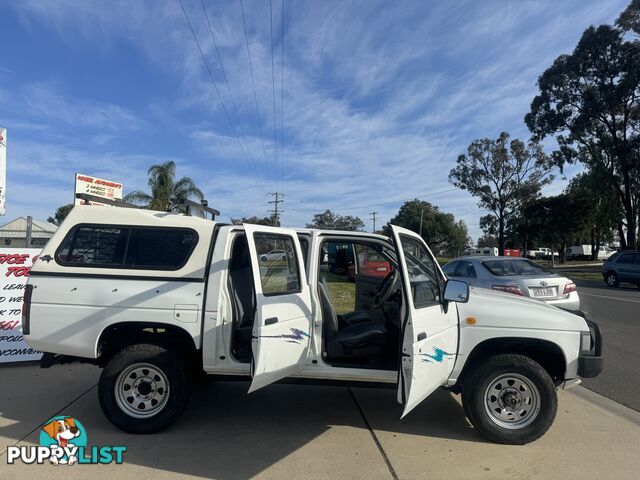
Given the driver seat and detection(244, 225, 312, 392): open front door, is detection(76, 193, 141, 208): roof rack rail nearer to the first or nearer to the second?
detection(244, 225, 312, 392): open front door

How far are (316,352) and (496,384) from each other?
65.4 inches

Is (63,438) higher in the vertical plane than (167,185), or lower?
lower

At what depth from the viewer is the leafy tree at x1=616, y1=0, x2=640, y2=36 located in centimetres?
2559

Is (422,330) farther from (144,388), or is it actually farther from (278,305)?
(144,388)

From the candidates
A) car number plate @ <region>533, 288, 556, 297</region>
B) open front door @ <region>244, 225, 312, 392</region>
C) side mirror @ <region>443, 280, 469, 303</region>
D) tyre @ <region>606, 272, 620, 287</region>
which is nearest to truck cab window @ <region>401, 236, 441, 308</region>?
side mirror @ <region>443, 280, 469, 303</region>

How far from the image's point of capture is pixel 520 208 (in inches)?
1845

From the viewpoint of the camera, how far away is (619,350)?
7.77m

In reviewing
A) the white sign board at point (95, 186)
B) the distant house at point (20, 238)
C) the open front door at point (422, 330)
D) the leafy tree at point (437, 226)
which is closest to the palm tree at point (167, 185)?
the white sign board at point (95, 186)

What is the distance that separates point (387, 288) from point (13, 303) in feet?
17.6

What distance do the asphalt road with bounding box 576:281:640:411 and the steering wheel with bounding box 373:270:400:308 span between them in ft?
9.87

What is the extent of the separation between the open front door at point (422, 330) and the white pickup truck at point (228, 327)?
0.9 inches

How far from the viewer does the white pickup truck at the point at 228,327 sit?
418 centimetres

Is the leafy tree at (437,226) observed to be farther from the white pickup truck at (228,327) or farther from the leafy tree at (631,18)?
the white pickup truck at (228,327)

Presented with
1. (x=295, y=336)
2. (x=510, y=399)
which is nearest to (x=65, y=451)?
(x=295, y=336)
